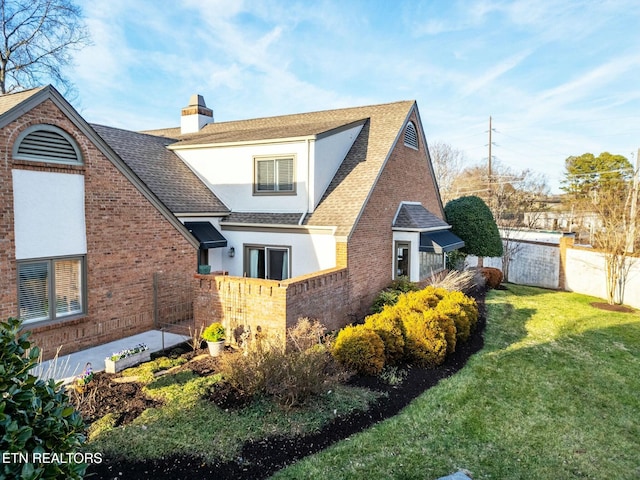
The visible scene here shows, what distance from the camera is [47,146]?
9.35 metres

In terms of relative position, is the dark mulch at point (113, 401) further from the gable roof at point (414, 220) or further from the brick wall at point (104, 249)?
the gable roof at point (414, 220)

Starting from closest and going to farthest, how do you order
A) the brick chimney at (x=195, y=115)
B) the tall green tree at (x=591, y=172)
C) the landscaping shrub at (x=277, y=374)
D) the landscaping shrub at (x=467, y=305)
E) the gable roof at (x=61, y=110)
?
the landscaping shrub at (x=277, y=374), the gable roof at (x=61, y=110), the landscaping shrub at (x=467, y=305), the brick chimney at (x=195, y=115), the tall green tree at (x=591, y=172)

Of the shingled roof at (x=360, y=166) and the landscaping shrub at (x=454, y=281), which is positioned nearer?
the shingled roof at (x=360, y=166)

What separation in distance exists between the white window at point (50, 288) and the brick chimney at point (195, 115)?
14509mm

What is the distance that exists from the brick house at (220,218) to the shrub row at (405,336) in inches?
77.8

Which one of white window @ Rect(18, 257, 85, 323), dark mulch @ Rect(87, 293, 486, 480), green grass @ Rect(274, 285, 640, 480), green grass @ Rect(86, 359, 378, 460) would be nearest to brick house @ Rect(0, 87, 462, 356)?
white window @ Rect(18, 257, 85, 323)

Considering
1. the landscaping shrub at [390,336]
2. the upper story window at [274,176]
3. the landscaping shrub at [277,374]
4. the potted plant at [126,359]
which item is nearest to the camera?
the landscaping shrub at [277,374]

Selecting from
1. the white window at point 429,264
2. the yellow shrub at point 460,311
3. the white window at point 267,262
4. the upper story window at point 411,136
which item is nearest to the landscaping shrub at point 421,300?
the yellow shrub at point 460,311

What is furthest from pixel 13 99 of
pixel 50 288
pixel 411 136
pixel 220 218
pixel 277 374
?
pixel 411 136

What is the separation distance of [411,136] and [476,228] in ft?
21.2

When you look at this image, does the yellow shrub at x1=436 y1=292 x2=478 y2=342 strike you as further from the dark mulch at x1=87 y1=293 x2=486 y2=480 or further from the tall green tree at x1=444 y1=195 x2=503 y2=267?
the tall green tree at x1=444 y1=195 x2=503 y2=267

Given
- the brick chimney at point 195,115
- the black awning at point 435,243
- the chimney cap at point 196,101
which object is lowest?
the black awning at point 435,243

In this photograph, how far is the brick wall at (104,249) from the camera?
8695 millimetres

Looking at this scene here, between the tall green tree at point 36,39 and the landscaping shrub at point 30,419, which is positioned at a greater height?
the tall green tree at point 36,39
